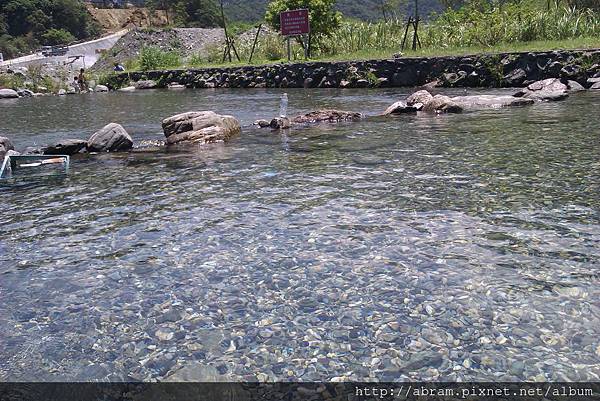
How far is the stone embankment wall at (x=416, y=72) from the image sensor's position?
19.7 metres

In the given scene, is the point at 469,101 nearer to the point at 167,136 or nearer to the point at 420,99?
the point at 420,99

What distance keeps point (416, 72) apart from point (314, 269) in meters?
21.1

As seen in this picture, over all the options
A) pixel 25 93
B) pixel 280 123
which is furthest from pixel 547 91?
pixel 25 93

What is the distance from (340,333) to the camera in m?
3.78

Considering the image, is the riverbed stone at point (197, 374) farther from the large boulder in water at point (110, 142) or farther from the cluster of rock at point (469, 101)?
the cluster of rock at point (469, 101)

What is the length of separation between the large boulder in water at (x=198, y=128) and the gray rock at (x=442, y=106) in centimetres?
609

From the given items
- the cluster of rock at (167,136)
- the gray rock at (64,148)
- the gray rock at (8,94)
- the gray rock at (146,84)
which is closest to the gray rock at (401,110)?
the cluster of rock at (167,136)

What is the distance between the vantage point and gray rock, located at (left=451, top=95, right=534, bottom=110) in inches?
614

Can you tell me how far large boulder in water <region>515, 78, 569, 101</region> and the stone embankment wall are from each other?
7.51ft

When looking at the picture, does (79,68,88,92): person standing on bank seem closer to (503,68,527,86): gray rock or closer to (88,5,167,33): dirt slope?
(503,68,527,86): gray rock

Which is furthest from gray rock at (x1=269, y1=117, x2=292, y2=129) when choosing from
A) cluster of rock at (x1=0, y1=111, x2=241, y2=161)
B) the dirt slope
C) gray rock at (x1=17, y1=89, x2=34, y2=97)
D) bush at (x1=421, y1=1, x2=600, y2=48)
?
the dirt slope

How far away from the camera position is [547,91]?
16516 millimetres

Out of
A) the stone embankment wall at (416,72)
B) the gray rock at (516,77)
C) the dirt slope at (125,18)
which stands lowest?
the gray rock at (516,77)

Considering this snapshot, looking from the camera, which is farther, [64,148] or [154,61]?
[154,61]
